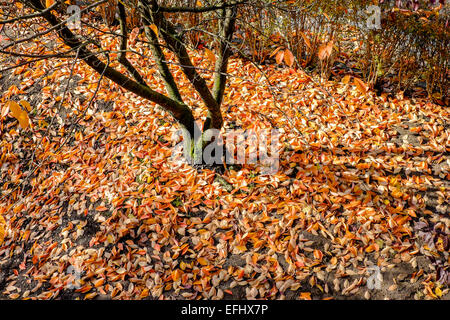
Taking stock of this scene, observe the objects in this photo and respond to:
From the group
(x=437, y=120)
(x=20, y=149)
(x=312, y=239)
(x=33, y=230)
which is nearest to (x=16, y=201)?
(x=33, y=230)

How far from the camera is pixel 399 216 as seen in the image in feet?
9.61

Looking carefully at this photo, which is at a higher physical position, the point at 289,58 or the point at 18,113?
the point at 289,58

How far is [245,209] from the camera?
3193mm

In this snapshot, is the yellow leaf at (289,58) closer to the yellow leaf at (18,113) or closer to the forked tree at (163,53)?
the forked tree at (163,53)

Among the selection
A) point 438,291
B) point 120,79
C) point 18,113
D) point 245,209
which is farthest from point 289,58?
point 438,291

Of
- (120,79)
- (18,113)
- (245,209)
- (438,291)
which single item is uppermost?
(120,79)

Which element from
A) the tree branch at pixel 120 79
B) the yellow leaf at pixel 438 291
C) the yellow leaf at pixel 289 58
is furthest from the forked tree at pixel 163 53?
the yellow leaf at pixel 438 291

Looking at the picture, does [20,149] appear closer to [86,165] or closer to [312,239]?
[86,165]

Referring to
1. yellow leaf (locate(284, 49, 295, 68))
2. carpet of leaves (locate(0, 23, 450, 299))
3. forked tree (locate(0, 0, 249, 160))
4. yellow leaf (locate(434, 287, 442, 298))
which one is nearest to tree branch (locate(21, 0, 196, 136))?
forked tree (locate(0, 0, 249, 160))

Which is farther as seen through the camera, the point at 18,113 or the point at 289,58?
the point at 289,58

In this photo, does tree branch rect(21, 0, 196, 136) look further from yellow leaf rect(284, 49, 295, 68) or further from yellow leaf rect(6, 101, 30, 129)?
yellow leaf rect(284, 49, 295, 68)

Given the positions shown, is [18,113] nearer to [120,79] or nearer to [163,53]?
[120,79]

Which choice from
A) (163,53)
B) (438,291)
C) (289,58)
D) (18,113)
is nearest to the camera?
(18,113)

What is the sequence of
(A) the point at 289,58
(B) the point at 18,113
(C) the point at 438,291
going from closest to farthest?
(B) the point at 18,113, (A) the point at 289,58, (C) the point at 438,291
